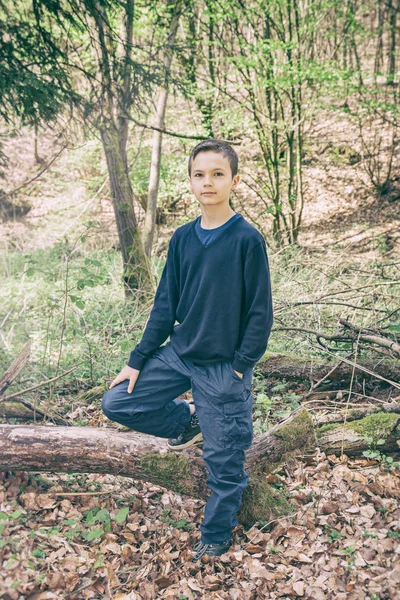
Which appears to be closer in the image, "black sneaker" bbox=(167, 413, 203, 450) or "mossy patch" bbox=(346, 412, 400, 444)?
"black sneaker" bbox=(167, 413, 203, 450)

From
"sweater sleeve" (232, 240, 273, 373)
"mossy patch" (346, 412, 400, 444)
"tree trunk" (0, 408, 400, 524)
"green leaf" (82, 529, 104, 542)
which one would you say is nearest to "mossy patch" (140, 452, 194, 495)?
"tree trunk" (0, 408, 400, 524)

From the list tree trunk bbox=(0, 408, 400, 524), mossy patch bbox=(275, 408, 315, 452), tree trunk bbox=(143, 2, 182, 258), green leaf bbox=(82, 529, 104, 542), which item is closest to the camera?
green leaf bbox=(82, 529, 104, 542)

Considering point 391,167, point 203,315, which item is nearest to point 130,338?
point 203,315

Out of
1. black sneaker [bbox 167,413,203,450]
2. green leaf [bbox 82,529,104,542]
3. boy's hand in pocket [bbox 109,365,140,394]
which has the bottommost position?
green leaf [bbox 82,529,104,542]

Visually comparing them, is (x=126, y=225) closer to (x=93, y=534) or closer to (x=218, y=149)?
(x=218, y=149)

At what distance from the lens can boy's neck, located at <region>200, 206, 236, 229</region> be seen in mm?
2660

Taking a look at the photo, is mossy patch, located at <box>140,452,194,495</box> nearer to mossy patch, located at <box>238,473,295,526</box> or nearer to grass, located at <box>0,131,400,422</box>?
mossy patch, located at <box>238,473,295,526</box>

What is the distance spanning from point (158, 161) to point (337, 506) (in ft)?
21.9

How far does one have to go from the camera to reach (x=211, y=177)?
256 centimetres

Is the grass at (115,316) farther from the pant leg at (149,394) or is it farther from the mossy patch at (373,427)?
A: the pant leg at (149,394)

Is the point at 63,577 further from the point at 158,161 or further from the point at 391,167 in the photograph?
the point at 391,167

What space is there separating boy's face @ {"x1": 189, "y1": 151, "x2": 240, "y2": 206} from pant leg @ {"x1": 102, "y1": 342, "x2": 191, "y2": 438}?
0.91m

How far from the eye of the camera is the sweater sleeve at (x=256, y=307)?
256 cm

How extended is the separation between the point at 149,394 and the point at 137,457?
514mm
